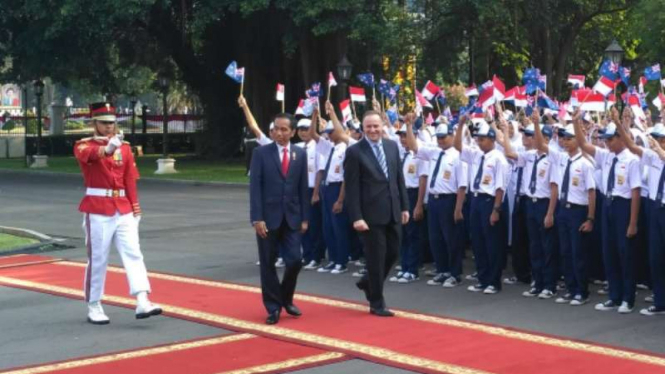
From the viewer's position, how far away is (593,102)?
10883 millimetres

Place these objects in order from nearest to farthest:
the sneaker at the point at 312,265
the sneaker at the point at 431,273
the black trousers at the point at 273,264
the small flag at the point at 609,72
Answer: the black trousers at the point at 273,264 → the small flag at the point at 609,72 → the sneaker at the point at 431,273 → the sneaker at the point at 312,265

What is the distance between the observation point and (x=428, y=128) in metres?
14.0

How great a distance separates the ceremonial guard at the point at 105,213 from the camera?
991 centimetres

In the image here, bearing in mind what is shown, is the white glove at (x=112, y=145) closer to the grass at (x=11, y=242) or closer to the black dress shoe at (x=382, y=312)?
the black dress shoe at (x=382, y=312)

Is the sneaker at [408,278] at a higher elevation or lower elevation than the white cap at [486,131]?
lower

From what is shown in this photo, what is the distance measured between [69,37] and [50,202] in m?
11.9

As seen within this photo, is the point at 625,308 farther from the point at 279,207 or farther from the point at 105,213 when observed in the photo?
the point at 105,213

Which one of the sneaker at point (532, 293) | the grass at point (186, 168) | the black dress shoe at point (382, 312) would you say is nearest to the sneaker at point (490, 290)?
the sneaker at point (532, 293)

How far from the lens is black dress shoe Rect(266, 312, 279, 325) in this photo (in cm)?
977

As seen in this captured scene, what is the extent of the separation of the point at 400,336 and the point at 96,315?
9.37ft

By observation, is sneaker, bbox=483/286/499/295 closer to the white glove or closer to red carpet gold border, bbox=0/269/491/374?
red carpet gold border, bbox=0/269/491/374

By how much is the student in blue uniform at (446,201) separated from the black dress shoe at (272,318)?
2.85 meters

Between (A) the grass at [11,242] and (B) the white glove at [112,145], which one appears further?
(A) the grass at [11,242]

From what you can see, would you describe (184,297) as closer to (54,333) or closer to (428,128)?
(54,333)
